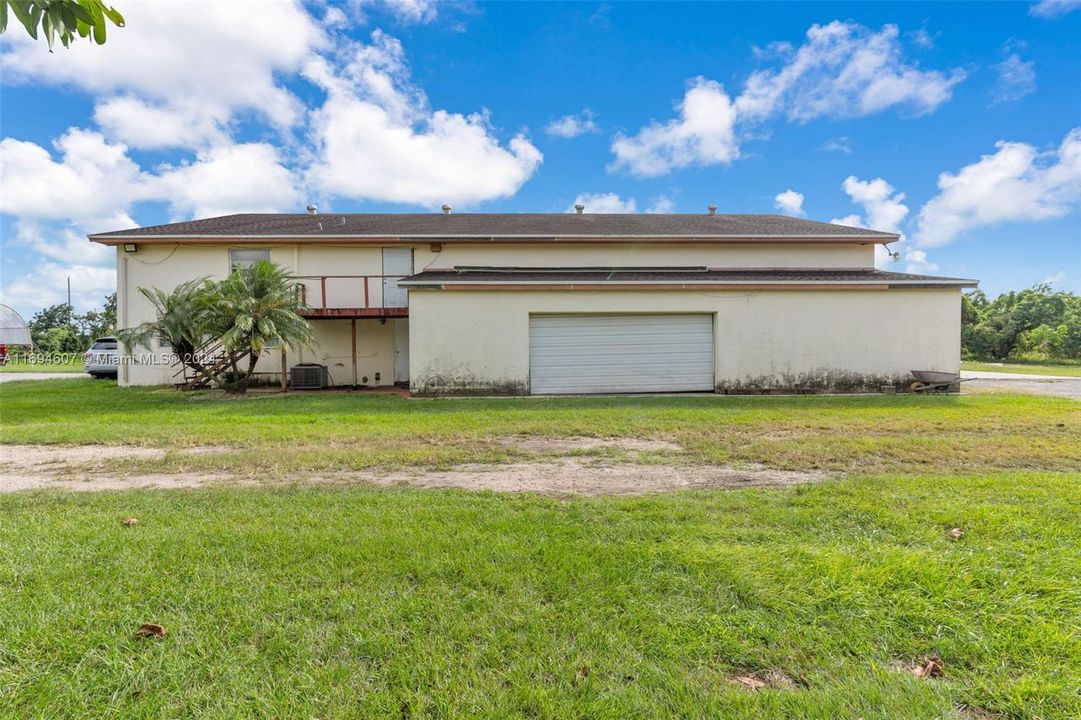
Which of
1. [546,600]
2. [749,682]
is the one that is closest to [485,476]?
[546,600]

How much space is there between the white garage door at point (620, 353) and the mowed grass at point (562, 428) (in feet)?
4.37

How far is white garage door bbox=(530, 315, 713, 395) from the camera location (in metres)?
11.6

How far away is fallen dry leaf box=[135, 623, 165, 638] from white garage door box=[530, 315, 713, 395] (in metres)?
9.69

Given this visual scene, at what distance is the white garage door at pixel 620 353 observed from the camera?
1164cm

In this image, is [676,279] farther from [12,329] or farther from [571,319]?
[12,329]

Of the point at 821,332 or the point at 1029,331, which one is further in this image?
the point at 1029,331

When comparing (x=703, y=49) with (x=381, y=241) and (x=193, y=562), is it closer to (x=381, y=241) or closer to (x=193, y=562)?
(x=381, y=241)

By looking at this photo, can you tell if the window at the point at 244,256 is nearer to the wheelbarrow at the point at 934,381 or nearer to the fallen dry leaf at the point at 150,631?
the fallen dry leaf at the point at 150,631

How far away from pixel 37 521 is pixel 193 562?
176 centimetres

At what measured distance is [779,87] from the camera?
49.1 ft

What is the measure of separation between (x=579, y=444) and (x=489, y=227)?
443 inches

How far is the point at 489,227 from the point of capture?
15586 millimetres

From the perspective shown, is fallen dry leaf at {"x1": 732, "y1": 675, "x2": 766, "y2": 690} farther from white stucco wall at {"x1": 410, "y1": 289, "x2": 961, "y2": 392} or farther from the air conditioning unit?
the air conditioning unit

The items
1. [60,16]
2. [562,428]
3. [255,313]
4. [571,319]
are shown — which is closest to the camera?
[60,16]
